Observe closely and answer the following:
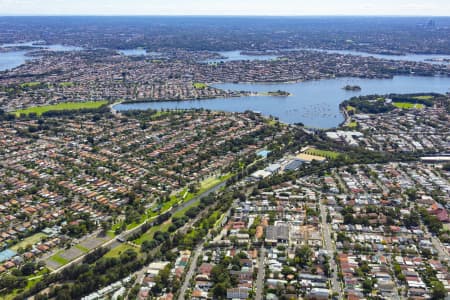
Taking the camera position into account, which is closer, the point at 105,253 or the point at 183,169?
the point at 105,253

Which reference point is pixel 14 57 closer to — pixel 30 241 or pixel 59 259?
pixel 30 241

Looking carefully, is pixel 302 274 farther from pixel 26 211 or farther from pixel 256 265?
pixel 26 211

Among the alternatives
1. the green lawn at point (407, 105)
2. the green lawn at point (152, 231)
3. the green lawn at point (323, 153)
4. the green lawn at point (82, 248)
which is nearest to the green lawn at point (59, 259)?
the green lawn at point (82, 248)

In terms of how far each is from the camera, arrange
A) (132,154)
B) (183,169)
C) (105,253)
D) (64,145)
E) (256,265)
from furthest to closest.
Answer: (64,145) < (132,154) < (183,169) < (105,253) < (256,265)

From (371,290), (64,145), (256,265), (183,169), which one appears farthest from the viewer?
(64,145)

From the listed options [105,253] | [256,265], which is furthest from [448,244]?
[105,253]

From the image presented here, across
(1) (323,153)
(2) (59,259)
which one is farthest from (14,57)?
(2) (59,259)
